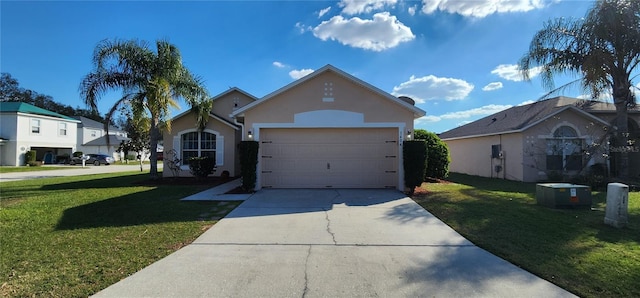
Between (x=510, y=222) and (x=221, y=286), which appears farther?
(x=510, y=222)

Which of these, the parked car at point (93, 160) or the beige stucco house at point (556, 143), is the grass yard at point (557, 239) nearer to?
the beige stucco house at point (556, 143)

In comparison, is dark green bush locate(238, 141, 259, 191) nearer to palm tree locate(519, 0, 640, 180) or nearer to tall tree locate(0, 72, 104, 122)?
palm tree locate(519, 0, 640, 180)

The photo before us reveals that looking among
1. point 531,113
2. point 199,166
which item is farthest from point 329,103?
point 531,113

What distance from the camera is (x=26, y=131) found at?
3161 centimetres

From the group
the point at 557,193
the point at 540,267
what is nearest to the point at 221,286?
the point at 540,267

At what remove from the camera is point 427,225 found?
6.84 meters

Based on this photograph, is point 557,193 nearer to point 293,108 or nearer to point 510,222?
point 510,222

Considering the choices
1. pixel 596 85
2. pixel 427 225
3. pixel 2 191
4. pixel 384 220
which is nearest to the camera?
pixel 427 225

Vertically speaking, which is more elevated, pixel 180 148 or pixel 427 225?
pixel 180 148

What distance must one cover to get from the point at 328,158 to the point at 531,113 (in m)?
11.7

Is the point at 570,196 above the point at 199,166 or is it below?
below

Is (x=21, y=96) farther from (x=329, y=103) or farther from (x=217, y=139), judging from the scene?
(x=329, y=103)

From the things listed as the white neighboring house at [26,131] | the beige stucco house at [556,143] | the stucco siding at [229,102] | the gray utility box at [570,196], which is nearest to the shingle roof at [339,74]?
the gray utility box at [570,196]

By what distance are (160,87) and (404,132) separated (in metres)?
10.4
